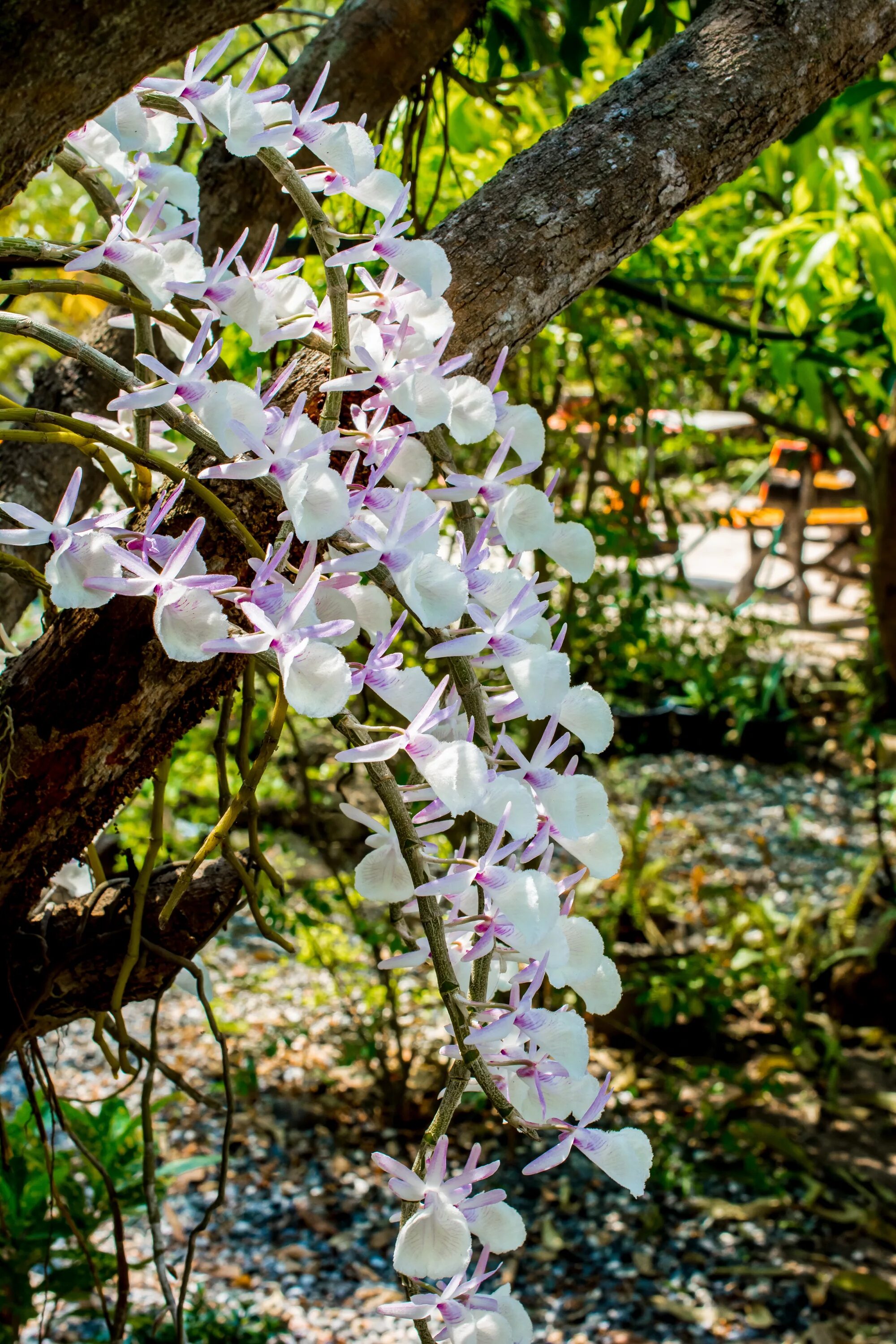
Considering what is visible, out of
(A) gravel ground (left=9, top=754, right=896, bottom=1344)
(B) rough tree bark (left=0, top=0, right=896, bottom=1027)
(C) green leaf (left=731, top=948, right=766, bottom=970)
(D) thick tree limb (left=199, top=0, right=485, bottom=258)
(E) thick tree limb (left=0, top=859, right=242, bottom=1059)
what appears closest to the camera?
(B) rough tree bark (left=0, top=0, right=896, bottom=1027)

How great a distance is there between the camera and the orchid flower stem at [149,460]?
479mm

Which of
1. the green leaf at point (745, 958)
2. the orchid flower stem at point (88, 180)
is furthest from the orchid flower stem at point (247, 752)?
the green leaf at point (745, 958)

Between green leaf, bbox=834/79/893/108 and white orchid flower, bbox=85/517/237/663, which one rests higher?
green leaf, bbox=834/79/893/108

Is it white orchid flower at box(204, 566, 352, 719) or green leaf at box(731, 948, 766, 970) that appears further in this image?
green leaf at box(731, 948, 766, 970)

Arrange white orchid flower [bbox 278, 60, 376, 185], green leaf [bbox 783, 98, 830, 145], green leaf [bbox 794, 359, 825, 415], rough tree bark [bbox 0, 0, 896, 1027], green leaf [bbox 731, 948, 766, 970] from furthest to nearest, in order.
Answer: green leaf [bbox 731, 948, 766, 970]
green leaf [bbox 794, 359, 825, 415]
green leaf [bbox 783, 98, 830, 145]
rough tree bark [bbox 0, 0, 896, 1027]
white orchid flower [bbox 278, 60, 376, 185]

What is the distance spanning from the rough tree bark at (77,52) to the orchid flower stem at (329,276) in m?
0.07

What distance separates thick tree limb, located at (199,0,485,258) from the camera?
1.10 meters

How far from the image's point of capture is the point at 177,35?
1.40 feet

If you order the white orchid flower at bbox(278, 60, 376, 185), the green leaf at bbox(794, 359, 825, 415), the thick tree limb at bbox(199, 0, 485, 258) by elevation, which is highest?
the green leaf at bbox(794, 359, 825, 415)

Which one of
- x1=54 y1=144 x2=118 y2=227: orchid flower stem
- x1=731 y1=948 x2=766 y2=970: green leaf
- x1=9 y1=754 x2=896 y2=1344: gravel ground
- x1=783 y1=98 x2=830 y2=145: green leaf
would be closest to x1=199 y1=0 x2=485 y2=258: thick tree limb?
x1=783 y1=98 x2=830 y2=145: green leaf

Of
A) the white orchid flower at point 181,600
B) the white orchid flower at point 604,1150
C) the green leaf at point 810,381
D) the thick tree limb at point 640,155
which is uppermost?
the green leaf at point 810,381

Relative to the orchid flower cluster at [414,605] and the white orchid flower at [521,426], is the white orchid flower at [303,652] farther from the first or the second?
the white orchid flower at [521,426]

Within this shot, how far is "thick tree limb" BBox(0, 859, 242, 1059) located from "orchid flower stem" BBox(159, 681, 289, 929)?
0.16 meters

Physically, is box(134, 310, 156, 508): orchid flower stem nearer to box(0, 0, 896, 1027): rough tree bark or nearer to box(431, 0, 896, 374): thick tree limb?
box(0, 0, 896, 1027): rough tree bark
